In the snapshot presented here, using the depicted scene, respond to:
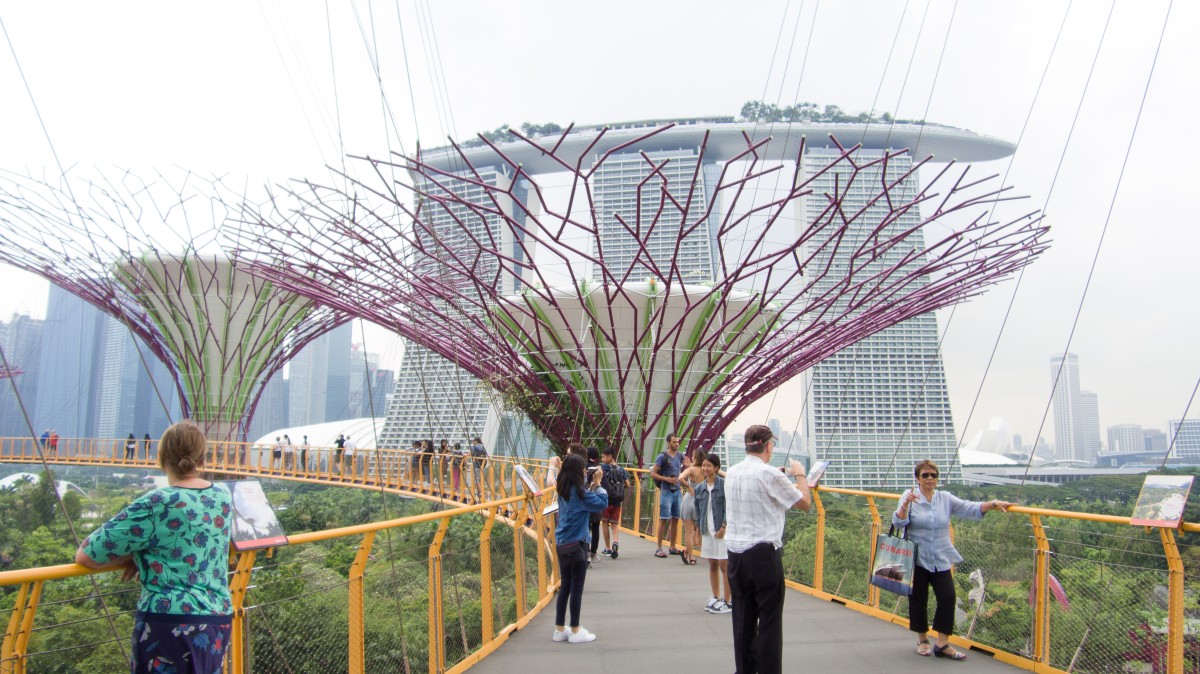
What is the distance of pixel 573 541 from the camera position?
6465mm

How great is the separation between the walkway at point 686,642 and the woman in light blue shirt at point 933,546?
0.20m

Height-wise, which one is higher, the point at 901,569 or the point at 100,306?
the point at 100,306

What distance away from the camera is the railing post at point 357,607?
4473mm

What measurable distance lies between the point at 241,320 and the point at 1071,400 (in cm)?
3174

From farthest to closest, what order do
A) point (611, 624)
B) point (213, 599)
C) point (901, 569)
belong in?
point (611, 624) → point (901, 569) → point (213, 599)

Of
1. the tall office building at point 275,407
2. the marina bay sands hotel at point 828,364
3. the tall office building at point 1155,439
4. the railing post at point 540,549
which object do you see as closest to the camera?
the railing post at point 540,549

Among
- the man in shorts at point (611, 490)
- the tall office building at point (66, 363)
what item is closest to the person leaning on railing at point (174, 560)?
the man in shorts at point (611, 490)

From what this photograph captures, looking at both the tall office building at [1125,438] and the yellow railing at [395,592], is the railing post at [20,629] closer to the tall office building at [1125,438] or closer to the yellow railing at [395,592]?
the yellow railing at [395,592]

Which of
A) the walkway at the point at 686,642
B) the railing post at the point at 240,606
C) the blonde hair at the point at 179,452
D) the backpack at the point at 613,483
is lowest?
the walkway at the point at 686,642

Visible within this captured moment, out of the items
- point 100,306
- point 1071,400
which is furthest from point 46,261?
point 1071,400

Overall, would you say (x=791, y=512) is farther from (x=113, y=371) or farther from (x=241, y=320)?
(x=113, y=371)

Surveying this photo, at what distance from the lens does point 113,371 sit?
217 ft

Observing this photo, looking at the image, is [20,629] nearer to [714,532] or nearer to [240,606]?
[240,606]

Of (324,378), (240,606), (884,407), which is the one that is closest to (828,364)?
(884,407)
